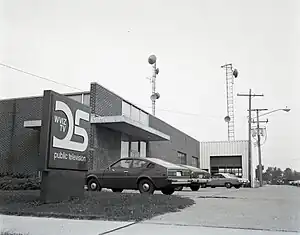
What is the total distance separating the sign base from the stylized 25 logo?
63 cm

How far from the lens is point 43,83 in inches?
680

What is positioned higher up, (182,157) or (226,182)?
(182,157)

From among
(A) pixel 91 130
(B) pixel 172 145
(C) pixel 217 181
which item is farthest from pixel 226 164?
(A) pixel 91 130

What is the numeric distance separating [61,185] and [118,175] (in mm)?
4440

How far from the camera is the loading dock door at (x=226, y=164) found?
156 feet

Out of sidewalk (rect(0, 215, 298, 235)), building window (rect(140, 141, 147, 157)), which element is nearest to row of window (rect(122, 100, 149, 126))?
building window (rect(140, 141, 147, 157))

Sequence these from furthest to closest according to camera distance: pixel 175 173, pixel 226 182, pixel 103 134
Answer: pixel 226 182 < pixel 103 134 < pixel 175 173

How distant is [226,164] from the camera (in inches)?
1919

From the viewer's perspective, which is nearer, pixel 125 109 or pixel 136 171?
Answer: pixel 136 171

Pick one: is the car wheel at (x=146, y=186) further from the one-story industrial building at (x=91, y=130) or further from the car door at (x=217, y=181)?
the car door at (x=217, y=181)

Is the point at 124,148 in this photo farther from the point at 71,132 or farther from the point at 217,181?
the point at 71,132

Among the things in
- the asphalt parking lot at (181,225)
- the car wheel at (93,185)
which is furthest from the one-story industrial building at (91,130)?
the asphalt parking lot at (181,225)

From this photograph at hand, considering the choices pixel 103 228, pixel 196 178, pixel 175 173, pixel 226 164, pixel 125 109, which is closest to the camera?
pixel 103 228

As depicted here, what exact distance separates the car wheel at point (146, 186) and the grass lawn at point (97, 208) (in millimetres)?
2812
